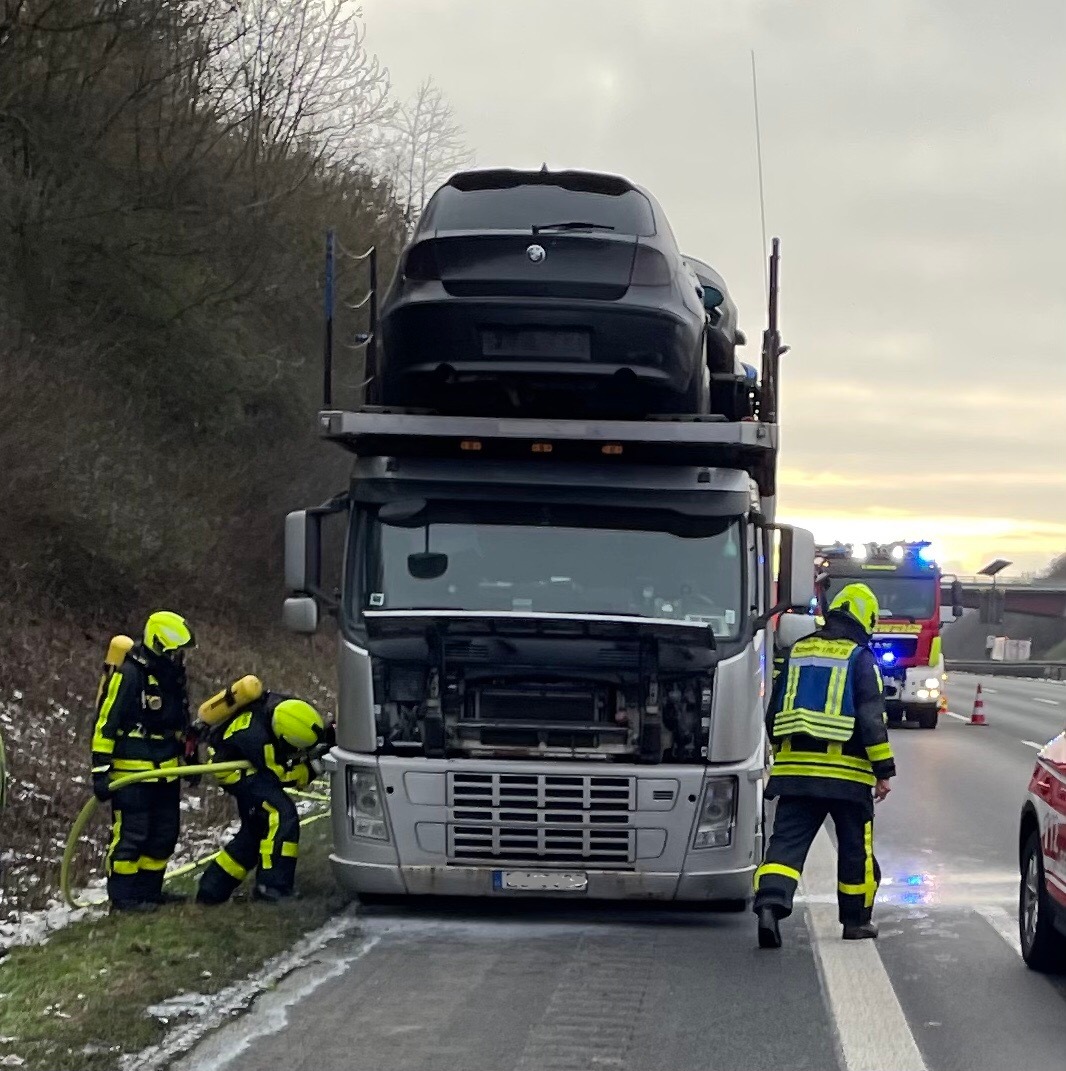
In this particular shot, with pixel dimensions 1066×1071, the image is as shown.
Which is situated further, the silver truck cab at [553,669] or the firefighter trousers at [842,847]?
the silver truck cab at [553,669]

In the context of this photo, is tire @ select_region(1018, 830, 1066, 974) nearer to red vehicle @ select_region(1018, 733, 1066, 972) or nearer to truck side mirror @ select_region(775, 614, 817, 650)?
red vehicle @ select_region(1018, 733, 1066, 972)

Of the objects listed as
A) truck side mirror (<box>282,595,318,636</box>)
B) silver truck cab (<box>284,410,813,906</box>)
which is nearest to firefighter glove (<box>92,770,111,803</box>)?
silver truck cab (<box>284,410,813,906</box>)

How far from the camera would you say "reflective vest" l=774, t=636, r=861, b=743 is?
8.89 metres

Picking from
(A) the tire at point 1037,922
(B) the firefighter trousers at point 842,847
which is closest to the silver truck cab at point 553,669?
(B) the firefighter trousers at point 842,847

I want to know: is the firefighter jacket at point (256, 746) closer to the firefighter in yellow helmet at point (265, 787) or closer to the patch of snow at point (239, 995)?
the firefighter in yellow helmet at point (265, 787)

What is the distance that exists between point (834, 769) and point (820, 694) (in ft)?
1.25

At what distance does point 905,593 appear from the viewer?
29.0 meters

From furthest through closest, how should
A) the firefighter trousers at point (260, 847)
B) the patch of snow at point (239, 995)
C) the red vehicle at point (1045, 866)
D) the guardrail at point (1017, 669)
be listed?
the guardrail at point (1017, 669) → the firefighter trousers at point (260, 847) → the red vehicle at point (1045, 866) → the patch of snow at point (239, 995)

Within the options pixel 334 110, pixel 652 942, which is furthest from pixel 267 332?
pixel 652 942

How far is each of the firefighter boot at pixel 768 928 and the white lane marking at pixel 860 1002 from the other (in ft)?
0.68

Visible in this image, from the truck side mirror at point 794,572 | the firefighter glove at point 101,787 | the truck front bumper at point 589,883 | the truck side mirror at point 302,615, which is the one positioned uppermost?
the truck side mirror at point 794,572

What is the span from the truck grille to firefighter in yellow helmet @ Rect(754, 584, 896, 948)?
0.79m

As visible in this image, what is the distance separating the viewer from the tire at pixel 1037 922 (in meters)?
8.01

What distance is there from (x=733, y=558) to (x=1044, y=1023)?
335 centimetres
